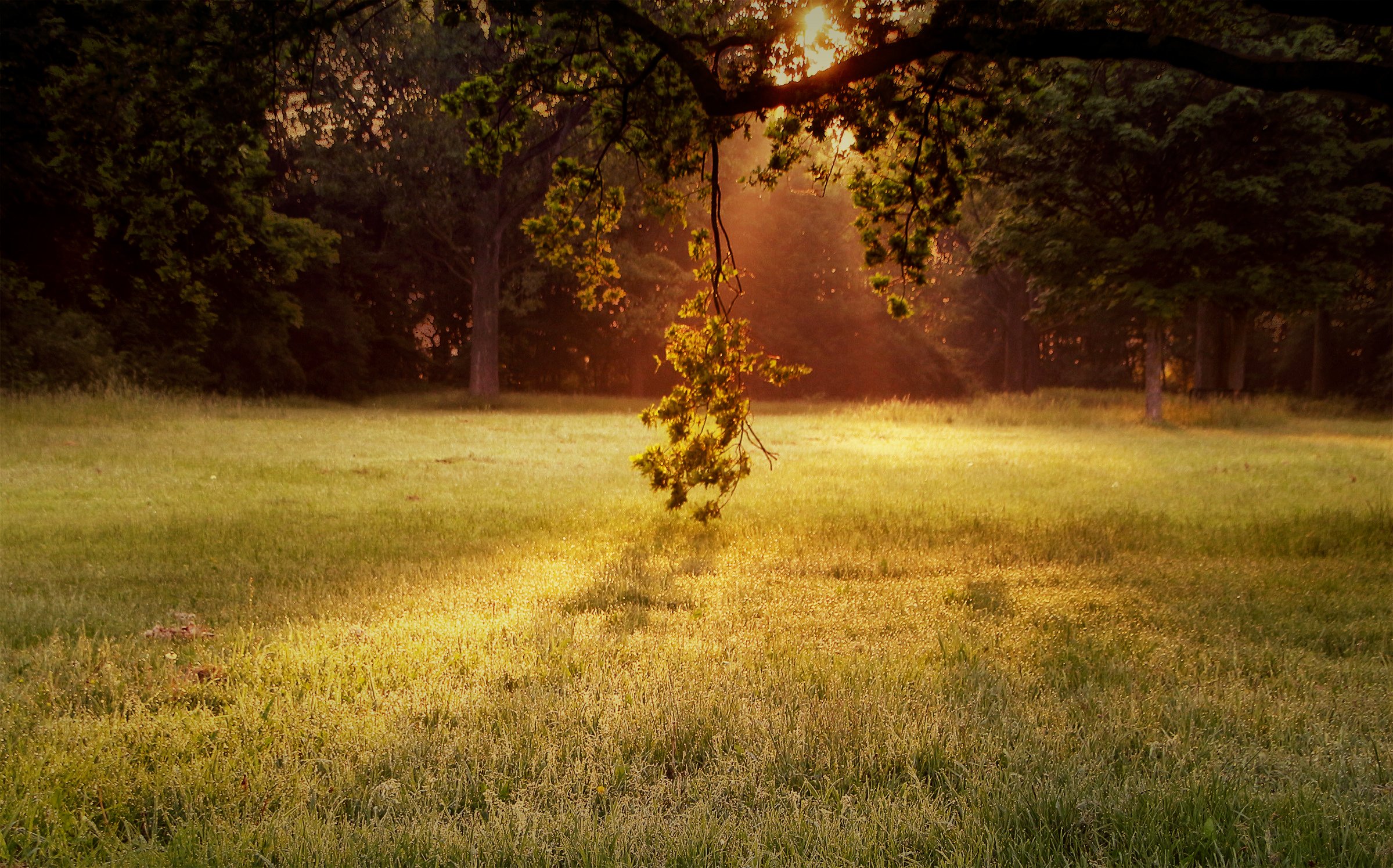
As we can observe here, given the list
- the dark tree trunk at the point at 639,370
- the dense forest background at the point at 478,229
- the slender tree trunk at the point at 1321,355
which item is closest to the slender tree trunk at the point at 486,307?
the dense forest background at the point at 478,229

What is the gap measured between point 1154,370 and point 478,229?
25548 mm

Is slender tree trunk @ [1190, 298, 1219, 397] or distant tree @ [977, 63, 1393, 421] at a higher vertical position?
distant tree @ [977, 63, 1393, 421]

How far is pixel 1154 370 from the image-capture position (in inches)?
1075

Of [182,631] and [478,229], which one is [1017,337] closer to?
[478,229]

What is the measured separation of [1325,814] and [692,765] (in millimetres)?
2237

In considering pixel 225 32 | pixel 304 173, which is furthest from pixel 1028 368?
pixel 225 32

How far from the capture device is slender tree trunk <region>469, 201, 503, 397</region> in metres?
34.0

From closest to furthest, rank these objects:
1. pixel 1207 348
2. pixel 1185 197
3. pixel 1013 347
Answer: pixel 1185 197 → pixel 1207 348 → pixel 1013 347

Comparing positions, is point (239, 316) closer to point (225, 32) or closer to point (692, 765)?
point (225, 32)

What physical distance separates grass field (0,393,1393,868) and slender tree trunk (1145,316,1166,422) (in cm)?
1791

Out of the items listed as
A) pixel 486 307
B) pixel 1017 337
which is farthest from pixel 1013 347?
pixel 486 307

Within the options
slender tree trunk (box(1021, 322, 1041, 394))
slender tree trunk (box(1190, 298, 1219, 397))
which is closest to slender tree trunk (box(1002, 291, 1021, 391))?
slender tree trunk (box(1021, 322, 1041, 394))

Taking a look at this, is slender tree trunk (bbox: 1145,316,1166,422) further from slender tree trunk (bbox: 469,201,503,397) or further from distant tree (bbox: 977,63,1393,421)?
slender tree trunk (bbox: 469,201,503,397)

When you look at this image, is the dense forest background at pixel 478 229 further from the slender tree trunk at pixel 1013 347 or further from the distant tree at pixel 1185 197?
the slender tree trunk at pixel 1013 347
